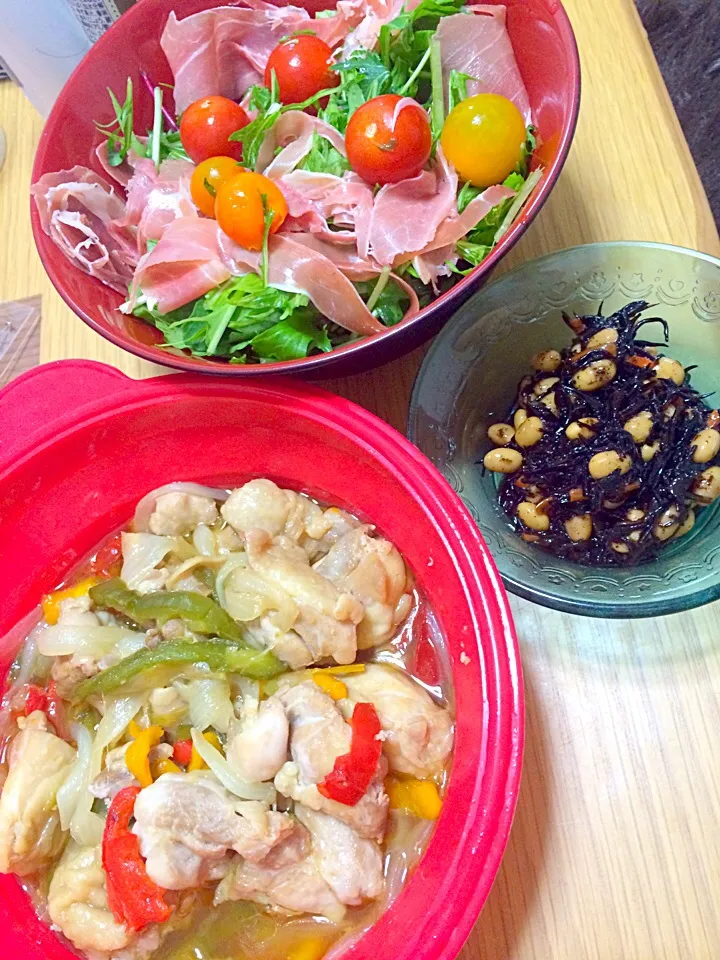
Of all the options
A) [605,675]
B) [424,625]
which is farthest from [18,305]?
[605,675]

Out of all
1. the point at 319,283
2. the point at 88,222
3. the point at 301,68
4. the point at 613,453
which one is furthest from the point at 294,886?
the point at 301,68

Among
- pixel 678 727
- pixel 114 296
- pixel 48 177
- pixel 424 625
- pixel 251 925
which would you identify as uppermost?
pixel 48 177

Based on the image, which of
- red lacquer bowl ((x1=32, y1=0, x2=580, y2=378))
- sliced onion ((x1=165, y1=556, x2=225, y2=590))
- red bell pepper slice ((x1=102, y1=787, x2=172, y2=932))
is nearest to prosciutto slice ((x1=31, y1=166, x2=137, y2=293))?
red lacquer bowl ((x1=32, y1=0, x2=580, y2=378))

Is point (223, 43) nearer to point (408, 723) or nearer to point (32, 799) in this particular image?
point (408, 723)

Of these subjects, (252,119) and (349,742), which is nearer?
(349,742)

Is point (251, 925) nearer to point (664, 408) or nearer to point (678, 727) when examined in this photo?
point (678, 727)

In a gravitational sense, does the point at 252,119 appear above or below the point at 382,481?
above

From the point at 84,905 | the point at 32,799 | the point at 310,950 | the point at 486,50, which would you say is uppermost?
the point at 486,50
